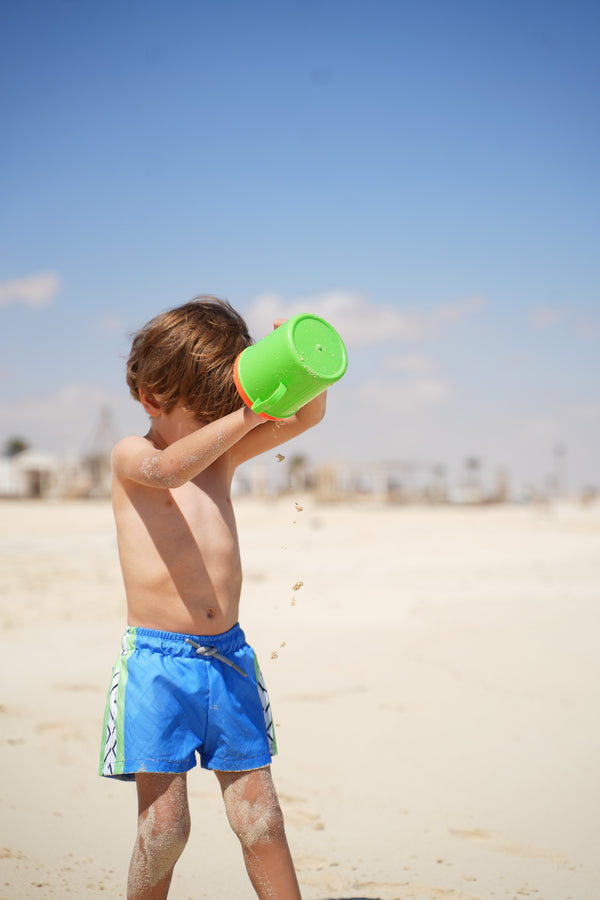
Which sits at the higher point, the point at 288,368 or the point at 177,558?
the point at 288,368

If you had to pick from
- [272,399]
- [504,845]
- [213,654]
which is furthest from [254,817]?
[504,845]

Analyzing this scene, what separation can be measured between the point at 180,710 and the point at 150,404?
745mm

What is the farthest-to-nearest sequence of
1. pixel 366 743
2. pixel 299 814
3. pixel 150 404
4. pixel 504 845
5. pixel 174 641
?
pixel 366 743, pixel 299 814, pixel 504 845, pixel 150 404, pixel 174 641

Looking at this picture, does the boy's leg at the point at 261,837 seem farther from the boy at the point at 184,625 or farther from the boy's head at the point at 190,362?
the boy's head at the point at 190,362

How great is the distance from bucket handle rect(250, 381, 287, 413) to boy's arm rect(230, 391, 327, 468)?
1.07ft

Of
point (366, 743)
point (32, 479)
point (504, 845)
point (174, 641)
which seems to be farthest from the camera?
point (32, 479)

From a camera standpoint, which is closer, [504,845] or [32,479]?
[504,845]

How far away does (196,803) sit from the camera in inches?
116

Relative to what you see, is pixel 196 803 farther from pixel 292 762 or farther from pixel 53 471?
pixel 53 471

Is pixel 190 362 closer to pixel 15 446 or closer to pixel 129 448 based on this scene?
pixel 129 448

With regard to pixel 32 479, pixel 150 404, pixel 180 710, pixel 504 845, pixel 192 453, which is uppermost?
pixel 32 479

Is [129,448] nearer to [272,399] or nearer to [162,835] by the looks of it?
[272,399]

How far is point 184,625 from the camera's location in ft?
6.00

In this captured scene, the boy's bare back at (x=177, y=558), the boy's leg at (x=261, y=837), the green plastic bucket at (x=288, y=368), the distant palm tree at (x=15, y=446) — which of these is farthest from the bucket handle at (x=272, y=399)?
the distant palm tree at (x=15, y=446)
